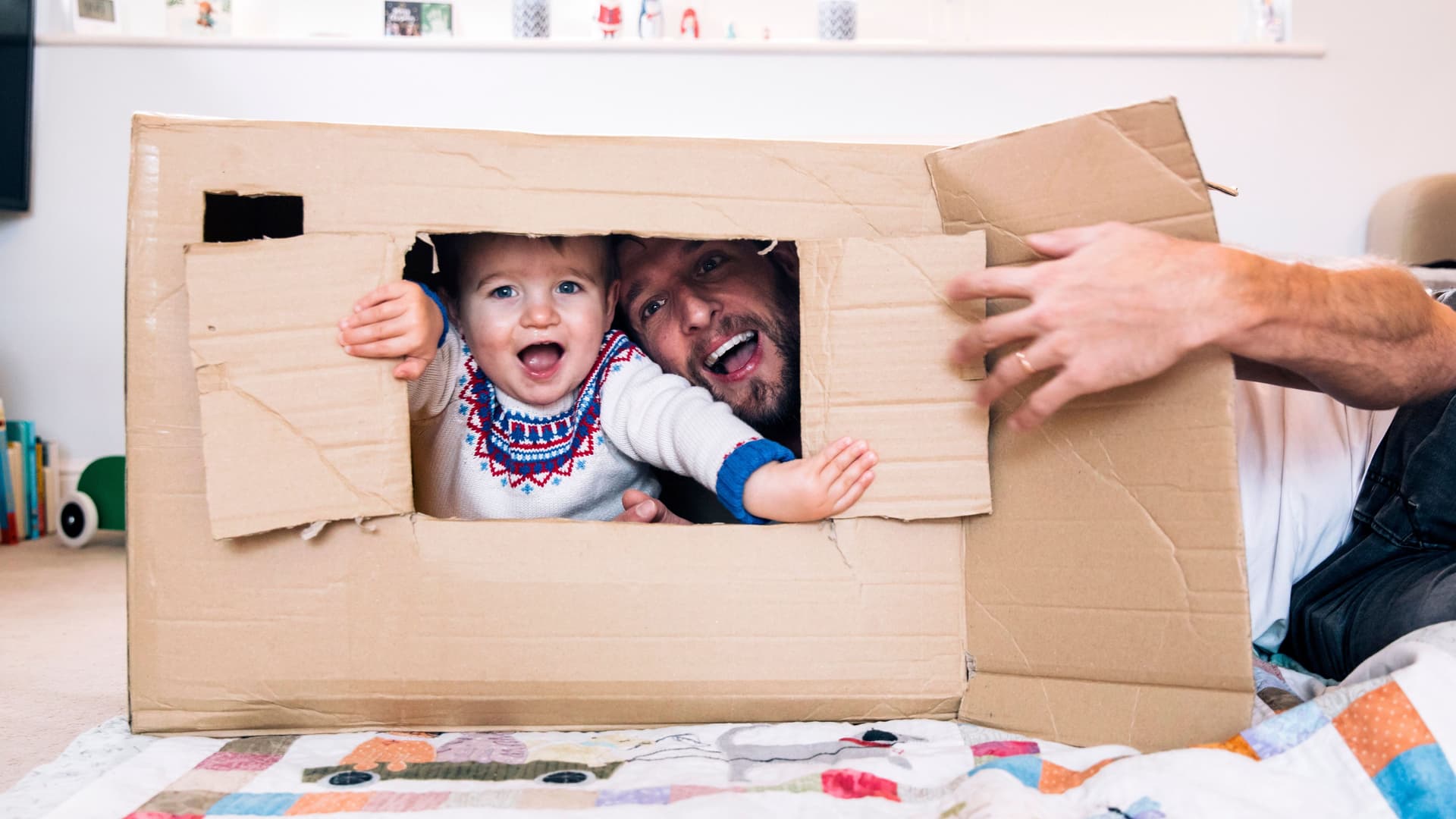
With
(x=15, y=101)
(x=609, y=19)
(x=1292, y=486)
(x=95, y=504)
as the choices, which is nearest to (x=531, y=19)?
(x=609, y=19)

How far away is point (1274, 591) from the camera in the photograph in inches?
35.0

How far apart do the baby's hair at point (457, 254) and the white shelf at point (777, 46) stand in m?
1.11

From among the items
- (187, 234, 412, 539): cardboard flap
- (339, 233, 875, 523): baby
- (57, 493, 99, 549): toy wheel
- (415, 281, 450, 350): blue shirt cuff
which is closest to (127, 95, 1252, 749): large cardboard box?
(187, 234, 412, 539): cardboard flap

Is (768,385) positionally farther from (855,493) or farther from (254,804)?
(254,804)

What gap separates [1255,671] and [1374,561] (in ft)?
0.47

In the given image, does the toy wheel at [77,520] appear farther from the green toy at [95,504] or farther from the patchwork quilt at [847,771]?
the patchwork quilt at [847,771]

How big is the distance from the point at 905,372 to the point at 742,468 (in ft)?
0.62

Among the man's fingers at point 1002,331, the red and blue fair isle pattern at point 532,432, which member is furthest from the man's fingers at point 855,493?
the red and blue fair isle pattern at point 532,432

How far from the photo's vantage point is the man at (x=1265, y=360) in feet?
2.04

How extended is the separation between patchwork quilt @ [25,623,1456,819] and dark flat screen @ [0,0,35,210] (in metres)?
1.73

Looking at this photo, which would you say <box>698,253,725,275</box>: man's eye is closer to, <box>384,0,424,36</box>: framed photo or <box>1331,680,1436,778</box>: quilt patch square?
<box>1331,680,1436,778</box>: quilt patch square

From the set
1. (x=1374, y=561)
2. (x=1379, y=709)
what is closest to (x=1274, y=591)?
(x=1374, y=561)

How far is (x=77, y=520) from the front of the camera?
1760 mm

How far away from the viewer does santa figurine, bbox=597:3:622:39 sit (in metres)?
2.09
